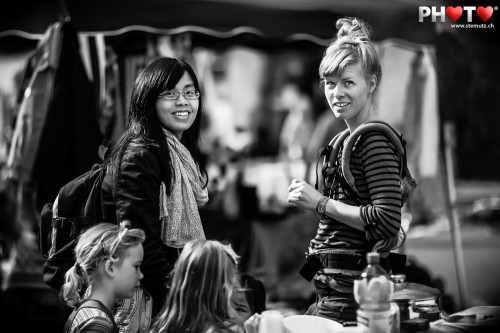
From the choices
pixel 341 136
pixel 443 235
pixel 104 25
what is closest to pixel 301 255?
pixel 443 235

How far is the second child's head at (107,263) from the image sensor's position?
2168 millimetres

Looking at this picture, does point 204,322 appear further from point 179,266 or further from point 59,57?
point 59,57

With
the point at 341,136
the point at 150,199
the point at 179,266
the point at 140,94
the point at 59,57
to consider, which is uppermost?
the point at 59,57

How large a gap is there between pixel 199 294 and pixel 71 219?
0.62 m

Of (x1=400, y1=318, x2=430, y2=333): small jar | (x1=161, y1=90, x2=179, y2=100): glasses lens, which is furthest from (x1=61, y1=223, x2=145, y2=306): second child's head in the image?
(x1=400, y1=318, x2=430, y2=333): small jar

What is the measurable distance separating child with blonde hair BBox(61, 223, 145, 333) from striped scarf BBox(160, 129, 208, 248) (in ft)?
0.45

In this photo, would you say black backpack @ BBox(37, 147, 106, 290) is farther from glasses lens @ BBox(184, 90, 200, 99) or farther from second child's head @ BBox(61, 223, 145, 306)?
glasses lens @ BBox(184, 90, 200, 99)

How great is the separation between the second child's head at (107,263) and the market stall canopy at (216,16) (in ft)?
6.35

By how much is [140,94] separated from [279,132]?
4578 millimetres

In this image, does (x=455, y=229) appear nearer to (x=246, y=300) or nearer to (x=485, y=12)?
(x=485, y=12)

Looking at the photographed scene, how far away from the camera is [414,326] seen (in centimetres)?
223

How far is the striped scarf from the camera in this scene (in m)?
2.27

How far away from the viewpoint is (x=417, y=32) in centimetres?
422

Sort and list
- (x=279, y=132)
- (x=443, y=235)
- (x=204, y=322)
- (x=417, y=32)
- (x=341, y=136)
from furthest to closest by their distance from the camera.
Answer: (x=279, y=132), (x=443, y=235), (x=417, y=32), (x=341, y=136), (x=204, y=322)
